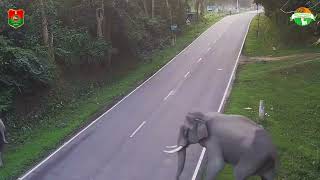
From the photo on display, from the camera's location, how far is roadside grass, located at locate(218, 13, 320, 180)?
1717cm

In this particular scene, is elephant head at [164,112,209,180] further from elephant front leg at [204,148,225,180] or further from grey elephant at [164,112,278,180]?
elephant front leg at [204,148,225,180]

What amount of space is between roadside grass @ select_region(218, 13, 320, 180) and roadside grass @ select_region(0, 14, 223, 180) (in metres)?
7.24

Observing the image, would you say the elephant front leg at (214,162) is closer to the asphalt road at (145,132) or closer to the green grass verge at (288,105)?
the green grass verge at (288,105)

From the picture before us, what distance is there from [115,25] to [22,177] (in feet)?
85.9

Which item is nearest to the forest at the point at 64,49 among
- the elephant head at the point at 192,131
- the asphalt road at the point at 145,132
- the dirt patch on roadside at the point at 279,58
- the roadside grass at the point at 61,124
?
the roadside grass at the point at 61,124

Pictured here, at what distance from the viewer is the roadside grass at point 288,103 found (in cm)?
1717

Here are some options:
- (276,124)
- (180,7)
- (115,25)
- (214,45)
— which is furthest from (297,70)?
(180,7)

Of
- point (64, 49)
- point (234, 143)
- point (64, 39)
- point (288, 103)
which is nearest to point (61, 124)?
point (288, 103)

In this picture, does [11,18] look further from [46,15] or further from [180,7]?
[180,7]

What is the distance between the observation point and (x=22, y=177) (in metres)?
17.8

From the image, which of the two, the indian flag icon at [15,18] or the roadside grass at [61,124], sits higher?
the indian flag icon at [15,18]

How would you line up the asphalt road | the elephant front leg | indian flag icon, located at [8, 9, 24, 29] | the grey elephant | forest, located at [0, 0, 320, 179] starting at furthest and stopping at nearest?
1. forest, located at [0, 0, 320, 179]
2. indian flag icon, located at [8, 9, 24, 29]
3. the asphalt road
4. the elephant front leg
5. the grey elephant

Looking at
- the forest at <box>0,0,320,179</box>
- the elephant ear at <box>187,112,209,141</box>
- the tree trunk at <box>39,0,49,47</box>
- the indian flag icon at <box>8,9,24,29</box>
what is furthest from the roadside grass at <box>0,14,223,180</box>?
the elephant ear at <box>187,112,209,141</box>

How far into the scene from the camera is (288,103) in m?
26.5
